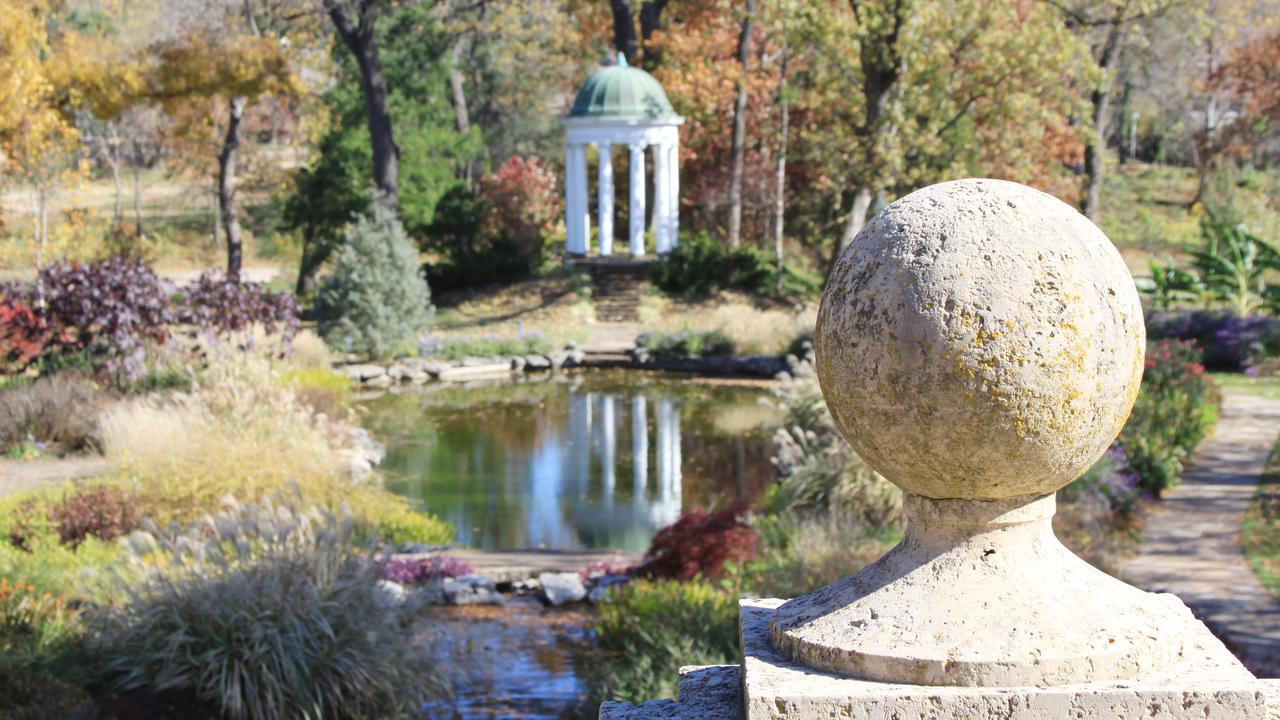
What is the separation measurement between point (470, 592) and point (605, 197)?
65.2 ft

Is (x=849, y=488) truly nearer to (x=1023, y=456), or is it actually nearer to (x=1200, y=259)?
(x=1023, y=456)

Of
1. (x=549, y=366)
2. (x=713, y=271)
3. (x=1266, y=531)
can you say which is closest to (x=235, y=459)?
(x=1266, y=531)

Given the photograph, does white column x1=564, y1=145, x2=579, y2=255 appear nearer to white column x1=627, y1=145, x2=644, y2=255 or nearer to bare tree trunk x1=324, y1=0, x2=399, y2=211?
white column x1=627, y1=145, x2=644, y2=255

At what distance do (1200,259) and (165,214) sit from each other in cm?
3032

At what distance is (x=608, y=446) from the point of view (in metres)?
15.4

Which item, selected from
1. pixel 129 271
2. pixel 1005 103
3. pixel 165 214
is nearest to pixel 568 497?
pixel 129 271

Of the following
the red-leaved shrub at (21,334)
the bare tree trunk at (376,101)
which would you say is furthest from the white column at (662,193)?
the red-leaved shrub at (21,334)

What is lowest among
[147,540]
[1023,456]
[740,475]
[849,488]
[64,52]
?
[740,475]

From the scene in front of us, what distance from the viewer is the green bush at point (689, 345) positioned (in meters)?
21.1

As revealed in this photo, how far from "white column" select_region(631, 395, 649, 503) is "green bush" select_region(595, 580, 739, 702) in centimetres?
474

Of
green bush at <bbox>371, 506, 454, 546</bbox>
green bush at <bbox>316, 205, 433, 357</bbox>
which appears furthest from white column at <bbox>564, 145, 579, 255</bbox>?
green bush at <bbox>371, 506, 454, 546</bbox>

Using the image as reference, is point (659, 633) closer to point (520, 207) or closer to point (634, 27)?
point (520, 207)

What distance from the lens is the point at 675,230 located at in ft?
89.4

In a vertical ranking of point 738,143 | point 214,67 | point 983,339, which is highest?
point 214,67
